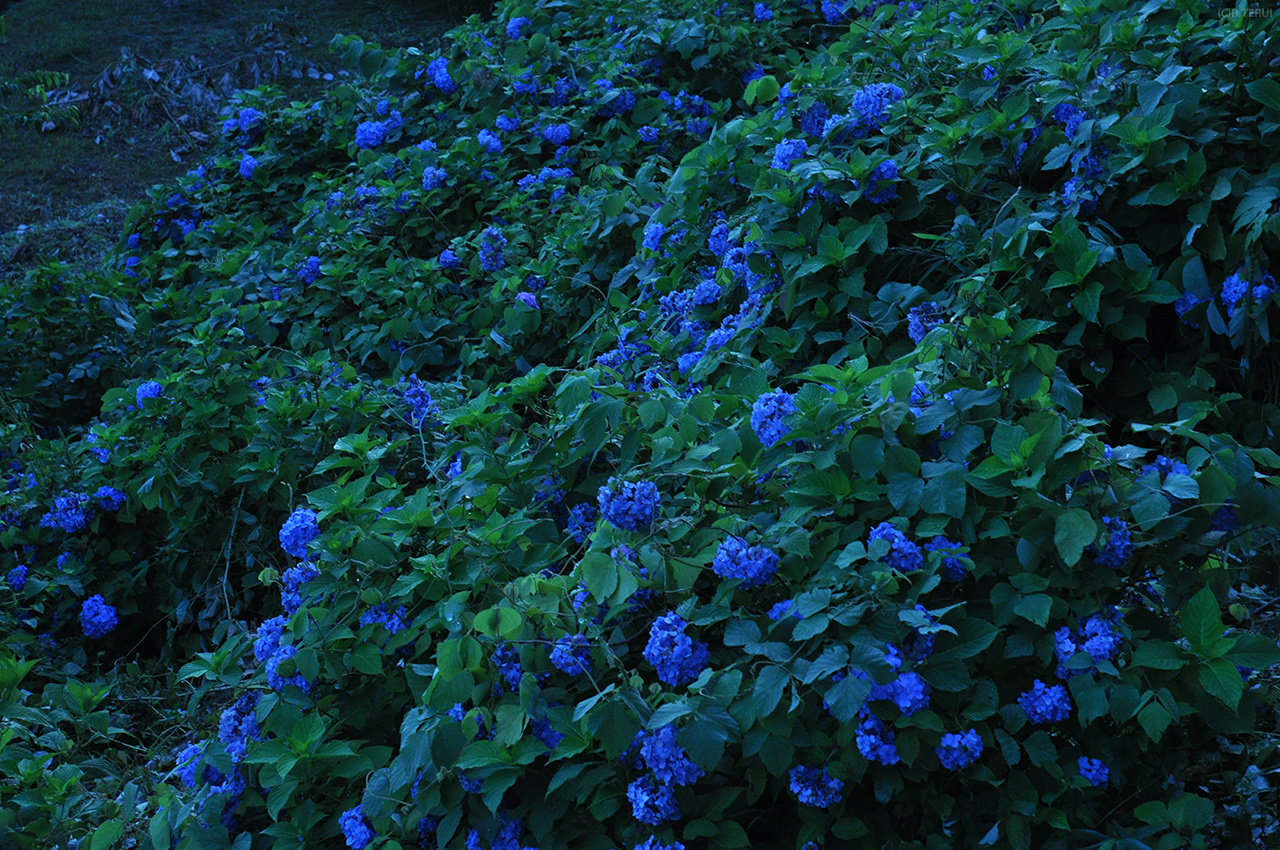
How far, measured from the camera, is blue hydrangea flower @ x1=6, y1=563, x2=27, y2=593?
3.15m

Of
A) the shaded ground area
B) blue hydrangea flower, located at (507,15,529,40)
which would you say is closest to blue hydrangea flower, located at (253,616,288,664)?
blue hydrangea flower, located at (507,15,529,40)

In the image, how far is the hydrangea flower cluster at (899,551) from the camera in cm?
163

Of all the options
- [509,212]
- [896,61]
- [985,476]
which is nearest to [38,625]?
[509,212]

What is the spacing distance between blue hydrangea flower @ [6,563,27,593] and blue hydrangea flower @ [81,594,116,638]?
0.22 m

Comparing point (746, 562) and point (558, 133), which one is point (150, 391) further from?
point (746, 562)

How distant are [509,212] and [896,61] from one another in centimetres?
170

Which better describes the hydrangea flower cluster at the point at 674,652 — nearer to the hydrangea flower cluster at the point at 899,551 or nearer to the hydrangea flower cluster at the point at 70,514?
the hydrangea flower cluster at the point at 899,551

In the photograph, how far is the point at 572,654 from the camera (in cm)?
171

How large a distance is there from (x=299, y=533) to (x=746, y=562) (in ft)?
3.60

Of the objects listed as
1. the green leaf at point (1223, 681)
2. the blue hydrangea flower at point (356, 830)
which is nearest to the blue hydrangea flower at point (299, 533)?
the blue hydrangea flower at point (356, 830)

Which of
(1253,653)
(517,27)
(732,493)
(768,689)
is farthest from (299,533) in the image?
(517,27)

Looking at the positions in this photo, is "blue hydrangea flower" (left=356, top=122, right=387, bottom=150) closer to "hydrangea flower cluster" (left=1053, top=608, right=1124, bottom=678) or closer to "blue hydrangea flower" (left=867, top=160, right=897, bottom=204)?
"blue hydrangea flower" (left=867, top=160, right=897, bottom=204)

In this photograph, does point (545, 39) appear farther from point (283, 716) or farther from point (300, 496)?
point (283, 716)

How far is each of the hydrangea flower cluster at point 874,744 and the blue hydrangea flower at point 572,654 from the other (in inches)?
18.1
